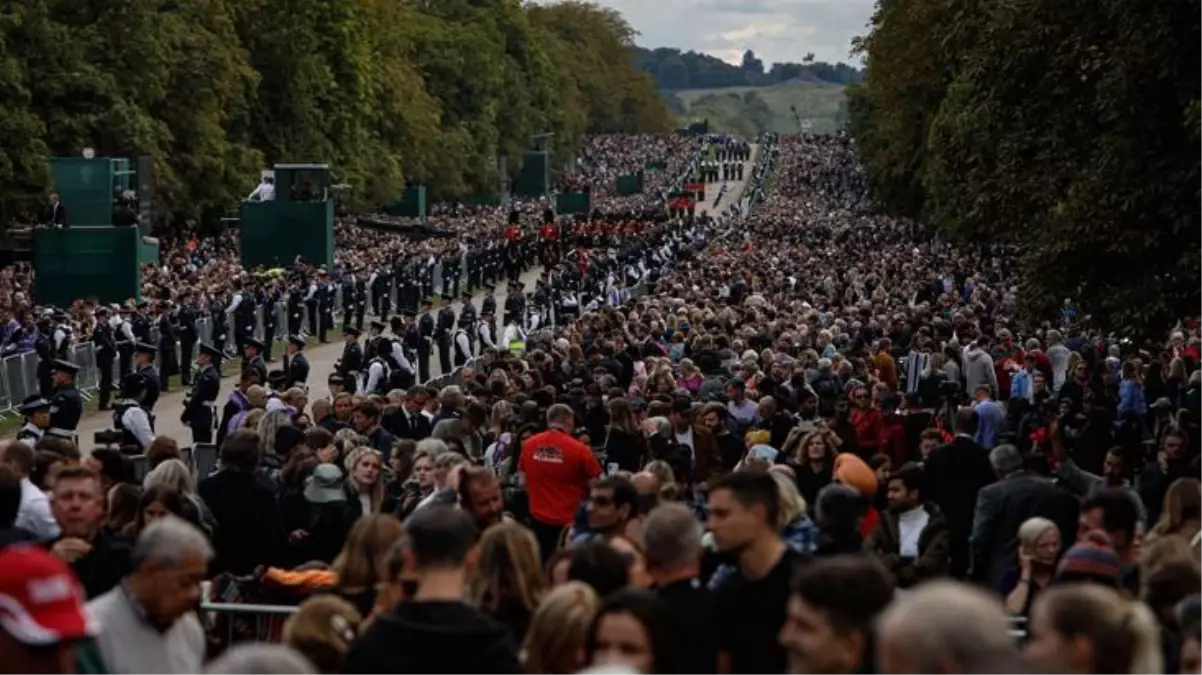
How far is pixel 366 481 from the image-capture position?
48.2 feet

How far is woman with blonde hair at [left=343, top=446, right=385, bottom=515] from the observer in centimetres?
1466

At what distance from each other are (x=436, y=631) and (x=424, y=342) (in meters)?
32.1

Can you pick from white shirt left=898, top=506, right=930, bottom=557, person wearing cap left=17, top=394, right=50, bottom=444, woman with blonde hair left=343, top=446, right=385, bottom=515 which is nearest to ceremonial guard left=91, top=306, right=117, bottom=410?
person wearing cap left=17, top=394, right=50, bottom=444

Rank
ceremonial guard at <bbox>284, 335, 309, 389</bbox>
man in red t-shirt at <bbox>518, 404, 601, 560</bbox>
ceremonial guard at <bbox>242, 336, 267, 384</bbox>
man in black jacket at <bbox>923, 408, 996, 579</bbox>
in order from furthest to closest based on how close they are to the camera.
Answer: ceremonial guard at <bbox>284, 335, 309, 389</bbox>
ceremonial guard at <bbox>242, 336, 267, 384</bbox>
man in black jacket at <bbox>923, 408, 996, 579</bbox>
man in red t-shirt at <bbox>518, 404, 601, 560</bbox>

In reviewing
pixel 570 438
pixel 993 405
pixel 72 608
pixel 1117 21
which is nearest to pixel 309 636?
pixel 72 608

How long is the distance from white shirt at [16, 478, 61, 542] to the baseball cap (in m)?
5.06

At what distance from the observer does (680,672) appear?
824 centimetres

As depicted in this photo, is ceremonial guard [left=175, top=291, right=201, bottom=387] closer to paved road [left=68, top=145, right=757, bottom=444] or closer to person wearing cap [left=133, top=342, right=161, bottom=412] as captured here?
paved road [left=68, top=145, right=757, bottom=444]

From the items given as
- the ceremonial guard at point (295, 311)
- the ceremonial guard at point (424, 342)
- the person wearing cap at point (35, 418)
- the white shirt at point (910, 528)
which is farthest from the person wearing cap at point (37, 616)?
the ceremonial guard at point (295, 311)

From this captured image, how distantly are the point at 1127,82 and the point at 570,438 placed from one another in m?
8.37

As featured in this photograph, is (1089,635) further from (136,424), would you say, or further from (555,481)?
(136,424)

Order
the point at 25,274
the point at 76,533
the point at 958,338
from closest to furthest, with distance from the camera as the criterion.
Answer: the point at 76,533, the point at 958,338, the point at 25,274

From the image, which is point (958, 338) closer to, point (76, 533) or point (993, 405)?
point (993, 405)

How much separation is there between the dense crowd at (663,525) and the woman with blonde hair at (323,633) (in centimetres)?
1
